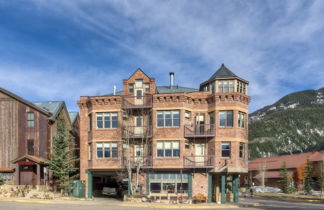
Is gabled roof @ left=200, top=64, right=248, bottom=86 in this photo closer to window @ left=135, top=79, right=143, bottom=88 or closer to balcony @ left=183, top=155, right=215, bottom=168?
window @ left=135, top=79, right=143, bottom=88

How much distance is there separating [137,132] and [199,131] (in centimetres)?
624

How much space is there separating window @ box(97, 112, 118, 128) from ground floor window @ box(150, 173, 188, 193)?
6548 mm

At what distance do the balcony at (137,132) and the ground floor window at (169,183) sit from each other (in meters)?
4.03

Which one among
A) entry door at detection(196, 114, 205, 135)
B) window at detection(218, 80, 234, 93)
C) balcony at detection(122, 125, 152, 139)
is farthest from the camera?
window at detection(218, 80, 234, 93)

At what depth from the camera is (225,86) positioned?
105 feet

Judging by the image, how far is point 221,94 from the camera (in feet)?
101

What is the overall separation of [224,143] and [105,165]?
1208cm

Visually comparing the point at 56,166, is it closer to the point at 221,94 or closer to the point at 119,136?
the point at 119,136

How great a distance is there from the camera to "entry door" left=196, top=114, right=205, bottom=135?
103 feet

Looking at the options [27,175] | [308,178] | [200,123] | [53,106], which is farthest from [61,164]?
[308,178]

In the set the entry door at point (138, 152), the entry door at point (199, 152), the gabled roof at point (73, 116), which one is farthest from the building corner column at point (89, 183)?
the gabled roof at point (73, 116)

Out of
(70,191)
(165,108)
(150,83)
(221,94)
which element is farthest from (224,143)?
(70,191)

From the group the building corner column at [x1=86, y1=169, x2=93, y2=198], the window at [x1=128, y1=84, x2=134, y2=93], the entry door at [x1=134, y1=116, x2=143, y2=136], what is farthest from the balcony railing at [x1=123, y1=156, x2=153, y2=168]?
the window at [x1=128, y1=84, x2=134, y2=93]

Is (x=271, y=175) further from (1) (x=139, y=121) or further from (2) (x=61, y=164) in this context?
(2) (x=61, y=164)
